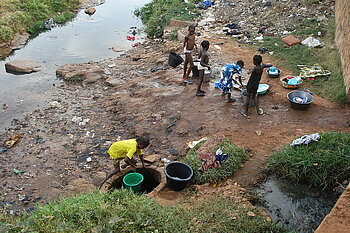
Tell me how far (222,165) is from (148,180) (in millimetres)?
1246

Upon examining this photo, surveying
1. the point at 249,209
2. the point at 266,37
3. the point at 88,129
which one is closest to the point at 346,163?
the point at 249,209

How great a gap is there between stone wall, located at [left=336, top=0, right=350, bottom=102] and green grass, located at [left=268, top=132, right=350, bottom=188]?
7.57 ft

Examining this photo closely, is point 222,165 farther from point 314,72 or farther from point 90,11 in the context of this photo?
point 90,11

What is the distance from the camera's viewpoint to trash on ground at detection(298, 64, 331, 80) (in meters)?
6.94

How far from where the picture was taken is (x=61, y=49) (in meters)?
11.5

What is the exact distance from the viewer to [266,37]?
9.45 m

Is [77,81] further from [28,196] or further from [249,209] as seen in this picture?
[249,209]

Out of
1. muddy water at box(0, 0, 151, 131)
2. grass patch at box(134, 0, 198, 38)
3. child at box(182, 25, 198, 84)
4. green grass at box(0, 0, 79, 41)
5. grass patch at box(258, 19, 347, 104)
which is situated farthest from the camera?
grass patch at box(134, 0, 198, 38)

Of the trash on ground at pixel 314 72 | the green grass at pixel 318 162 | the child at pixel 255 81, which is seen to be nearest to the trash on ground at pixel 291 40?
the trash on ground at pixel 314 72

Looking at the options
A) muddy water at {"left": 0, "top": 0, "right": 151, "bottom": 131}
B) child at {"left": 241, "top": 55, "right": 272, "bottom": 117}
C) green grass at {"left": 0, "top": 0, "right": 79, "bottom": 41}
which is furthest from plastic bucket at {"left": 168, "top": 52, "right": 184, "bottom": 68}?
green grass at {"left": 0, "top": 0, "right": 79, "bottom": 41}

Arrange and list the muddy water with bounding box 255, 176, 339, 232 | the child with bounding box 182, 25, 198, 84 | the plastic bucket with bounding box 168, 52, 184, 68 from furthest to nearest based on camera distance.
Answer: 1. the plastic bucket with bounding box 168, 52, 184, 68
2. the child with bounding box 182, 25, 198, 84
3. the muddy water with bounding box 255, 176, 339, 232

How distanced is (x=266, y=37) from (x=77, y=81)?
5891 millimetres

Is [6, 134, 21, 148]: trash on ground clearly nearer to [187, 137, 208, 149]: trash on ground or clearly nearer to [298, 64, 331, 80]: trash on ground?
[187, 137, 208, 149]: trash on ground

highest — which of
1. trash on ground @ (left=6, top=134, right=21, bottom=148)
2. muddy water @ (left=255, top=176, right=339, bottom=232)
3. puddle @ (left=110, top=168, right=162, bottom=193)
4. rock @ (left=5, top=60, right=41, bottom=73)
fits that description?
muddy water @ (left=255, top=176, right=339, bottom=232)
